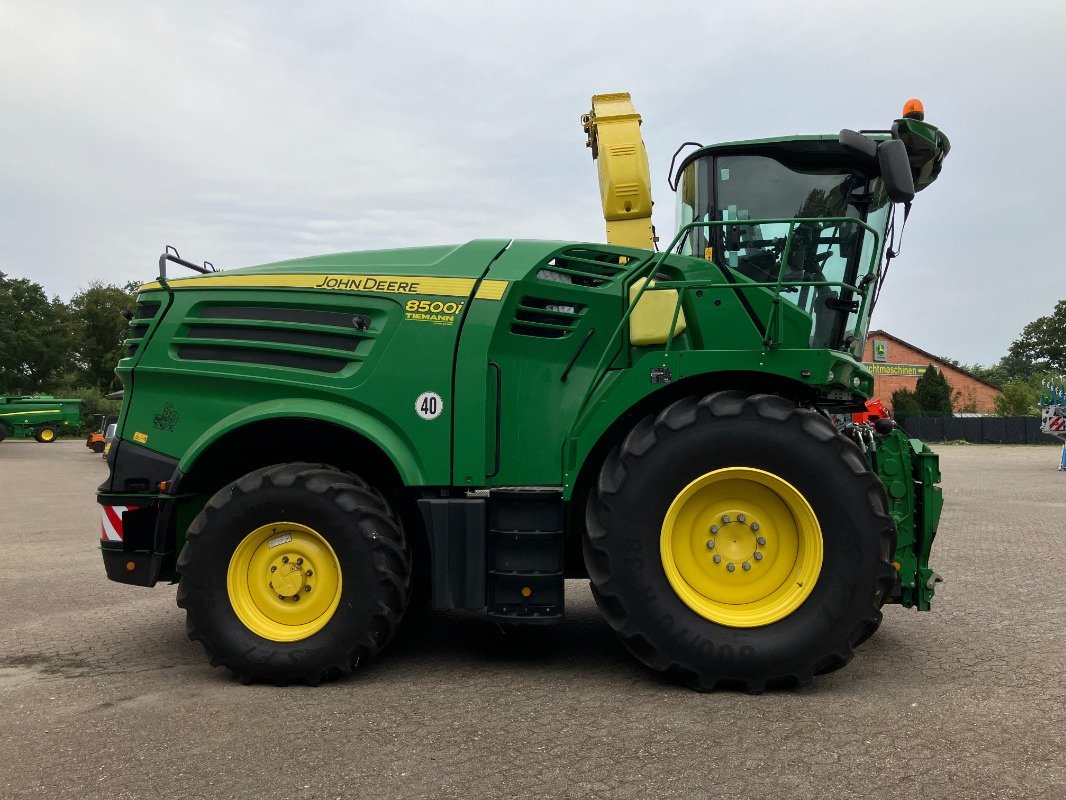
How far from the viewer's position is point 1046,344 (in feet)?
285

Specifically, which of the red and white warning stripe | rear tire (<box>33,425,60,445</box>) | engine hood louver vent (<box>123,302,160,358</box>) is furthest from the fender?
rear tire (<box>33,425,60,445</box>)

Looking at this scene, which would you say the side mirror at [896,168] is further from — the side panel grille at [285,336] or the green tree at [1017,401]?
the green tree at [1017,401]

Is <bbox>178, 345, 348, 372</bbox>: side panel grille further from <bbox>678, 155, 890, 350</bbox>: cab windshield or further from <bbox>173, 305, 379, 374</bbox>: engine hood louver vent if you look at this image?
<bbox>678, 155, 890, 350</bbox>: cab windshield

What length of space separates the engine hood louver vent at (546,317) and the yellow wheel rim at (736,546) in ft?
3.79

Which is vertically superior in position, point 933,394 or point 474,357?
point 933,394

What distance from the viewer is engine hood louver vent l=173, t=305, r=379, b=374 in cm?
464

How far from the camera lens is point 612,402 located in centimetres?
433

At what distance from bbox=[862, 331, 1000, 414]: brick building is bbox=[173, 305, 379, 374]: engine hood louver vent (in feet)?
174

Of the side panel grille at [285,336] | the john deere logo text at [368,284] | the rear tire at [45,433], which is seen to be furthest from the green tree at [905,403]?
the side panel grille at [285,336]

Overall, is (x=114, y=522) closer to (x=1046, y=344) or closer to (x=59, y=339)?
(x=59, y=339)

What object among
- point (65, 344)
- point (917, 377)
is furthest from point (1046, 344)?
point (65, 344)

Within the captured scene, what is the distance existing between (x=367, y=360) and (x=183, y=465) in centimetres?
111

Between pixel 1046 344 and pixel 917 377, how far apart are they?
37.2 metres

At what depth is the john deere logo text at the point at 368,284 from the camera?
462cm
